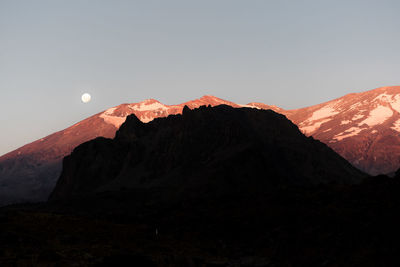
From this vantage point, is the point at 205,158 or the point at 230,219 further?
the point at 205,158

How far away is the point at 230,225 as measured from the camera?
5441 cm

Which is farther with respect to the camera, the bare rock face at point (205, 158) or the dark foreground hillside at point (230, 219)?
the bare rock face at point (205, 158)

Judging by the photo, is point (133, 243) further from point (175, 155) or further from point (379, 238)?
point (175, 155)

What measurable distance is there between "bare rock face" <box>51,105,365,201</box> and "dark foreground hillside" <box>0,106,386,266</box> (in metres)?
0.57

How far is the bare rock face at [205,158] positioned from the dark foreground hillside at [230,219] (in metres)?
0.57

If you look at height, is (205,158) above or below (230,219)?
above

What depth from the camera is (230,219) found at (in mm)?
57281

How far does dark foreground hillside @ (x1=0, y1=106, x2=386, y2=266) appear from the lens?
35.9 meters

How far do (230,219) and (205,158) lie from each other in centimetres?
7658

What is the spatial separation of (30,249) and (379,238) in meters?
27.5

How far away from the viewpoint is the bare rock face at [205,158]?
118m

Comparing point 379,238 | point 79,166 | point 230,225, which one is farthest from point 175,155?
point 379,238

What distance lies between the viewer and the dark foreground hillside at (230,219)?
3594 cm

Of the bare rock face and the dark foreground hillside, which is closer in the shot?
the dark foreground hillside
